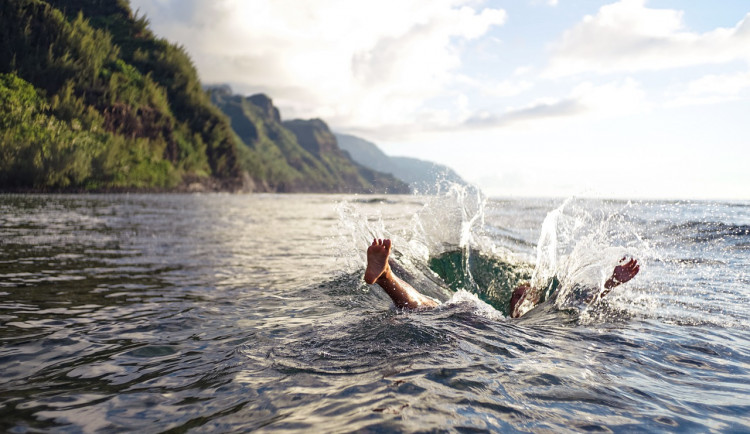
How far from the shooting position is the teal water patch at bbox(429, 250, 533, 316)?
870 cm

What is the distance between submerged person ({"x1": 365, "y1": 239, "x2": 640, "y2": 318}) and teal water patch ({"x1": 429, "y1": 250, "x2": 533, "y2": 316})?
1.39m

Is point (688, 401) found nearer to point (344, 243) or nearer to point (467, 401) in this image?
point (467, 401)

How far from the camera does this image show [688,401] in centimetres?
327

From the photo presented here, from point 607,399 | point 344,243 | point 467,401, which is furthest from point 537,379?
point 344,243

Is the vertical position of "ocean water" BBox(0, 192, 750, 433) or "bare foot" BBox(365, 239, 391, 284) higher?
"bare foot" BBox(365, 239, 391, 284)

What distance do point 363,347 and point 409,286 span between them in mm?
1841

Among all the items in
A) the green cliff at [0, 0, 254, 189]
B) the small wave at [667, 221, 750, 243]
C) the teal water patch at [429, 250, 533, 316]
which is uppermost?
the green cliff at [0, 0, 254, 189]

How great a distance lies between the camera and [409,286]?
19.5 ft

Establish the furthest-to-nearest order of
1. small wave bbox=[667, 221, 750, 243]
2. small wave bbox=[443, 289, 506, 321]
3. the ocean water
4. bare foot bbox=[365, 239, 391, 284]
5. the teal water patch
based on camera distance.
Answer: small wave bbox=[667, 221, 750, 243], the teal water patch, small wave bbox=[443, 289, 506, 321], bare foot bbox=[365, 239, 391, 284], the ocean water

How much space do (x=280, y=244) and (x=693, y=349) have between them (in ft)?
38.9

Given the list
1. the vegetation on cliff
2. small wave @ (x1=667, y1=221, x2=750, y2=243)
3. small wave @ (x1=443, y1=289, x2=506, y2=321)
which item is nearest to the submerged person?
Answer: small wave @ (x1=443, y1=289, x2=506, y2=321)

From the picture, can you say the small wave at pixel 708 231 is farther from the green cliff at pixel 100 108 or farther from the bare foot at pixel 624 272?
the green cliff at pixel 100 108

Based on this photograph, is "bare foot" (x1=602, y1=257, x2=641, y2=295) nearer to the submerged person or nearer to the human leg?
the submerged person

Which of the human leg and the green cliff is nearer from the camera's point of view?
the human leg
